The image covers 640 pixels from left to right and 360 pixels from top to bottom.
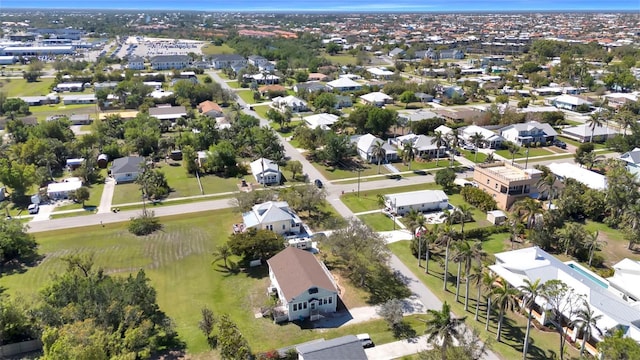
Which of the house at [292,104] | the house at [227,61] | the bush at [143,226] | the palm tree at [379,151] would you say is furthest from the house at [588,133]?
the house at [227,61]

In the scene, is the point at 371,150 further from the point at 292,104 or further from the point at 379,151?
the point at 292,104

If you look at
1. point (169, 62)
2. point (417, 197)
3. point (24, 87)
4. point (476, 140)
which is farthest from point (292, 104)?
point (24, 87)

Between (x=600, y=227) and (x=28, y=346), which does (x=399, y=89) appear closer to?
(x=600, y=227)

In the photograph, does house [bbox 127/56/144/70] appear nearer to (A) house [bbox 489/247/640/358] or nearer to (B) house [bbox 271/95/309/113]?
(B) house [bbox 271/95/309/113]

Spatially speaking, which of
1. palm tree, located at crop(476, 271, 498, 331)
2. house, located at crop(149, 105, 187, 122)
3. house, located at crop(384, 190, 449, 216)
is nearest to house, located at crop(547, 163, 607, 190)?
house, located at crop(384, 190, 449, 216)

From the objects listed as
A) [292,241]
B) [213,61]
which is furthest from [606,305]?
[213,61]
